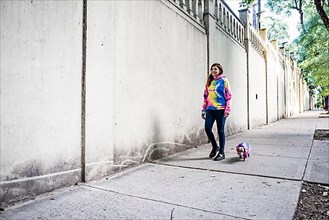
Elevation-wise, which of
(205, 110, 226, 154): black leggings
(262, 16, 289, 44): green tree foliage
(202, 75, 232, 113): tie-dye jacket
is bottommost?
(205, 110, 226, 154): black leggings

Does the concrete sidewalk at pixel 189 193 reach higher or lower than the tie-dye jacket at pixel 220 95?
lower

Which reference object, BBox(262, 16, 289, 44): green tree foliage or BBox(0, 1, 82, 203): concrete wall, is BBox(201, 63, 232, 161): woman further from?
BBox(262, 16, 289, 44): green tree foliage

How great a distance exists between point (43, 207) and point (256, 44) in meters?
12.5

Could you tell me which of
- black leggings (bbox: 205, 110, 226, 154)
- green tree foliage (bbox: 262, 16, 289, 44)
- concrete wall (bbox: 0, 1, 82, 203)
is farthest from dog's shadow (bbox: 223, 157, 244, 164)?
green tree foliage (bbox: 262, 16, 289, 44)

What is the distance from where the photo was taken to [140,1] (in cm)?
429

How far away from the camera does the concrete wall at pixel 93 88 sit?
2555mm

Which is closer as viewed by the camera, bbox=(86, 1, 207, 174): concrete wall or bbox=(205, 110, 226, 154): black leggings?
bbox=(86, 1, 207, 174): concrete wall

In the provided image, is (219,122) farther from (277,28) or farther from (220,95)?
(277,28)

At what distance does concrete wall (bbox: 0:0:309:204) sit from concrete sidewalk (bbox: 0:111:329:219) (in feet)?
0.89

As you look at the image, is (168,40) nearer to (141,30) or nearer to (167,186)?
(141,30)

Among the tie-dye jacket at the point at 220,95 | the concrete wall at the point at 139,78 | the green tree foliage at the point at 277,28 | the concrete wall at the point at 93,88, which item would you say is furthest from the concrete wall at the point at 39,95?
the green tree foliage at the point at 277,28

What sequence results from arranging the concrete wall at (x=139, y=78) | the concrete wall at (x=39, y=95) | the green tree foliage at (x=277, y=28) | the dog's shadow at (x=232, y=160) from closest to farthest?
the concrete wall at (x=39, y=95) → the concrete wall at (x=139, y=78) → the dog's shadow at (x=232, y=160) → the green tree foliage at (x=277, y=28)

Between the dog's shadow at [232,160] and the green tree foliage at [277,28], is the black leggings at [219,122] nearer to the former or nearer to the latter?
the dog's shadow at [232,160]

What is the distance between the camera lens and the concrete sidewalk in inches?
92.1
